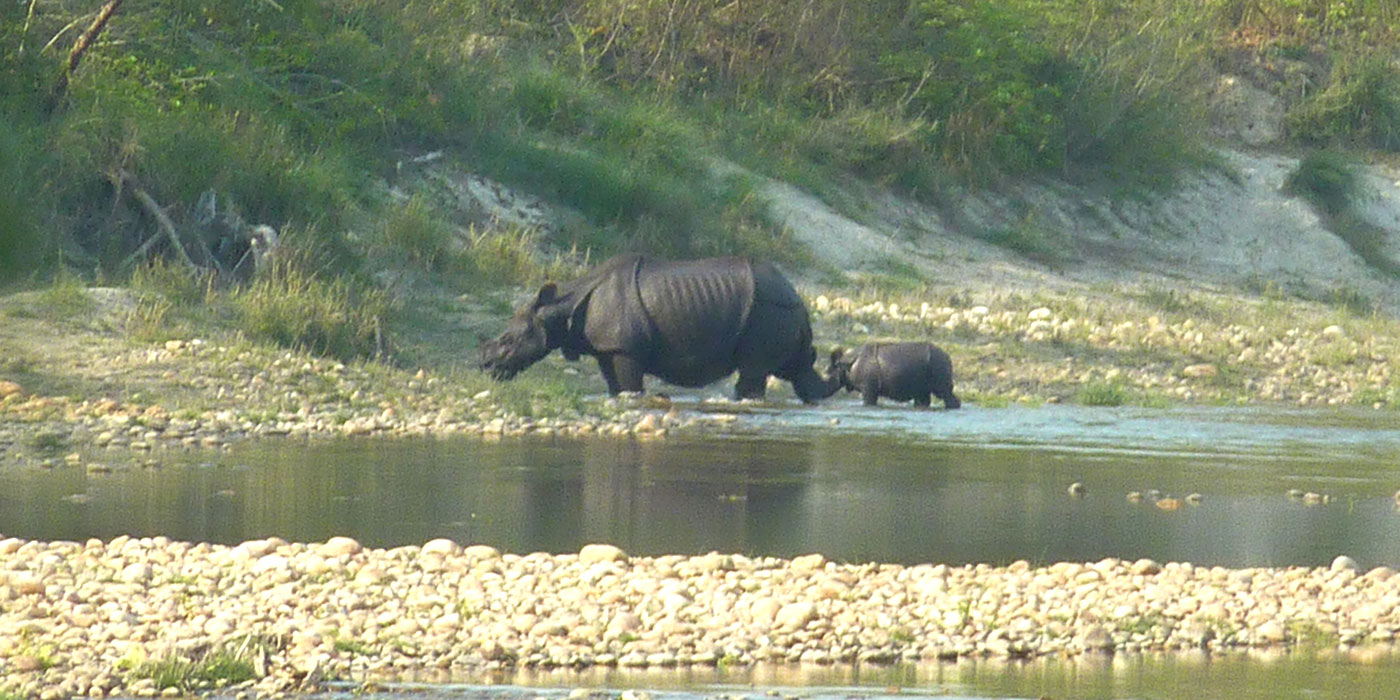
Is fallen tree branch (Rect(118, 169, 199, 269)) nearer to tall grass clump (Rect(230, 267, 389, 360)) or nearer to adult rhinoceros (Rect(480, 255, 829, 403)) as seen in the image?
tall grass clump (Rect(230, 267, 389, 360))

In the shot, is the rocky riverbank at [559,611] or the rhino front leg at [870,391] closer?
the rocky riverbank at [559,611]

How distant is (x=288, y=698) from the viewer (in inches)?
262

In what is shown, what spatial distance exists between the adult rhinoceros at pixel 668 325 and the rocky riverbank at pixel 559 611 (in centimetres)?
673

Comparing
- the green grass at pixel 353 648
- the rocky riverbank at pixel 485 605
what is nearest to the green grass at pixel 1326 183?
the rocky riverbank at pixel 485 605

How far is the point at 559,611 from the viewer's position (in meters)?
7.87

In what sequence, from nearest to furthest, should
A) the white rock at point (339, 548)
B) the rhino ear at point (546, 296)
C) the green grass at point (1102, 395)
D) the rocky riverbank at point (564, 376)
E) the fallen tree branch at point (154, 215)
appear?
the white rock at point (339, 548) < the rocky riverbank at point (564, 376) < the rhino ear at point (546, 296) < the green grass at point (1102, 395) < the fallen tree branch at point (154, 215)

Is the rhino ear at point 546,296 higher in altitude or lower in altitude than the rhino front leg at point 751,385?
higher

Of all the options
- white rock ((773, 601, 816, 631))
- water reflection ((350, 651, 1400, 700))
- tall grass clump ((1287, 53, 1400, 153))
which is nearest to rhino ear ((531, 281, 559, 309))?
white rock ((773, 601, 816, 631))

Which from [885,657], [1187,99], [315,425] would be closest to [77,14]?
[315,425]

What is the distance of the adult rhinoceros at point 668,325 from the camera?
1595 cm

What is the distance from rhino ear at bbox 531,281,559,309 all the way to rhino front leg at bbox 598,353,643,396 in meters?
0.56

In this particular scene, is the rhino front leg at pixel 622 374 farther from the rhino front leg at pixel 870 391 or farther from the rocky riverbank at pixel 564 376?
the rhino front leg at pixel 870 391

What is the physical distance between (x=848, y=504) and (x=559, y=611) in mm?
3674

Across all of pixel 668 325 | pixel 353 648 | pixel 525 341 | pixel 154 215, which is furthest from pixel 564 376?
pixel 353 648
